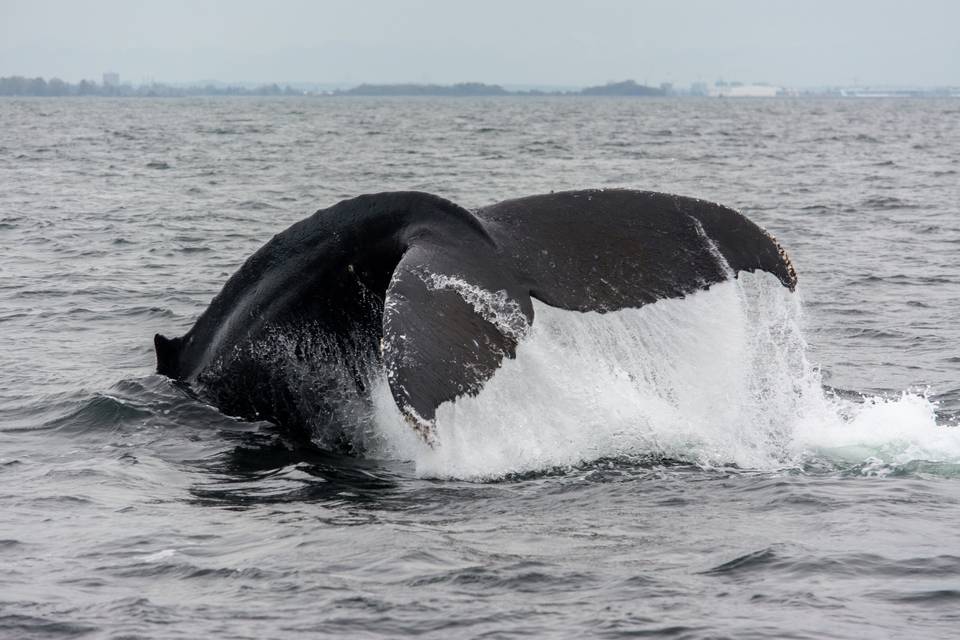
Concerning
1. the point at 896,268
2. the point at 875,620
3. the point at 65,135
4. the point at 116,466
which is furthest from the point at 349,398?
the point at 65,135

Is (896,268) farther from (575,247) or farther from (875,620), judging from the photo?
(875,620)

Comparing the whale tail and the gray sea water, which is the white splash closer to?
the gray sea water

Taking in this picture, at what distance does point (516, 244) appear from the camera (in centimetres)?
592

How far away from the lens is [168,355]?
288 inches

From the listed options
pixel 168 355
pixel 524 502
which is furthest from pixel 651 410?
pixel 168 355

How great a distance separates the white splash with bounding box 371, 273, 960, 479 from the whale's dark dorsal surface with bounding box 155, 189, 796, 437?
8.2 inches

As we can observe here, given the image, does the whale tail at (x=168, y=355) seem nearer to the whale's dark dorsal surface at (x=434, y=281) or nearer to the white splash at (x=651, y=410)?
the whale's dark dorsal surface at (x=434, y=281)

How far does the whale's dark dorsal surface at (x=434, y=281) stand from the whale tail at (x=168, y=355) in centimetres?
27

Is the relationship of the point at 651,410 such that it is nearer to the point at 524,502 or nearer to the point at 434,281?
the point at 524,502

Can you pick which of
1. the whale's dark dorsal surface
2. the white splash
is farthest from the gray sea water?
the whale's dark dorsal surface

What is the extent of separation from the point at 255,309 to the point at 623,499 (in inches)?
82.3

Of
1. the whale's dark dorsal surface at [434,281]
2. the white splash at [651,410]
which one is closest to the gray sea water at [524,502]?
the white splash at [651,410]

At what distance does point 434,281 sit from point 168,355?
8.11 feet

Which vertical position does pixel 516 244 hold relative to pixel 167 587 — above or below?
above
